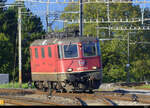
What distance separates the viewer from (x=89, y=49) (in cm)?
2312

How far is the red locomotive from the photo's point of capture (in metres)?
22.6

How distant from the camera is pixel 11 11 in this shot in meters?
59.2

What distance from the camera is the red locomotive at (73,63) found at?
74.1 ft

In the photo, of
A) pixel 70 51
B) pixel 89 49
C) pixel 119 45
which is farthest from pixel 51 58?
pixel 119 45

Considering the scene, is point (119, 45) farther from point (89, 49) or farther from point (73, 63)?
point (73, 63)

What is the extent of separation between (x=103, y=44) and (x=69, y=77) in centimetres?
3040

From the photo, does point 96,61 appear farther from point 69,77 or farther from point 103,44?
point 103,44

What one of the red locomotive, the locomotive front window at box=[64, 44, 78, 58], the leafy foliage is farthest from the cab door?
the leafy foliage

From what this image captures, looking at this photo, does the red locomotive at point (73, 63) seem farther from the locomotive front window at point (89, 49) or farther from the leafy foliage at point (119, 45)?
the leafy foliage at point (119, 45)

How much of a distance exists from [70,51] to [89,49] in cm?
113

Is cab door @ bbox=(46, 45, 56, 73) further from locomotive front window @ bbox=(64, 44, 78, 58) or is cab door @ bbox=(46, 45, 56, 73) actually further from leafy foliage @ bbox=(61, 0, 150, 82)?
leafy foliage @ bbox=(61, 0, 150, 82)

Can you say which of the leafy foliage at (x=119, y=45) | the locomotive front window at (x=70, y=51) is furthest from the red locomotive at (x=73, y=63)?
the leafy foliage at (x=119, y=45)

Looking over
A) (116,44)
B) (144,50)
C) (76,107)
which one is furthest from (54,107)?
(144,50)

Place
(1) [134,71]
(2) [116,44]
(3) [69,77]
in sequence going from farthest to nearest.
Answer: (1) [134,71] → (2) [116,44] → (3) [69,77]
